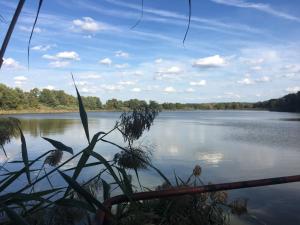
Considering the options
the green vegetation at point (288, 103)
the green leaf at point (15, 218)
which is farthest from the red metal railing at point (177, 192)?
the green vegetation at point (288, 103)

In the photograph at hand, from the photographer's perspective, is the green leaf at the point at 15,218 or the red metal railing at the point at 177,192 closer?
the green leaf at the point at 15,218

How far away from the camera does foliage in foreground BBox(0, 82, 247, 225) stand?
110 cm

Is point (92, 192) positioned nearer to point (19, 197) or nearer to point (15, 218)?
point (19, 197)

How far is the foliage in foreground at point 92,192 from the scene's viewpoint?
1104mm

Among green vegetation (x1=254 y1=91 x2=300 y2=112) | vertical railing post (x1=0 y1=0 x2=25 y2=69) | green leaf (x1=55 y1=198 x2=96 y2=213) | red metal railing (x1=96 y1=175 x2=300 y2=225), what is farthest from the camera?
green vegetation (x1=254 y1=91 x2=300 y2=112)

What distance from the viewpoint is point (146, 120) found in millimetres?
1924

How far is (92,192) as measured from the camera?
4.38 m

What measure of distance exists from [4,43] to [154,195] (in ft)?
2.87

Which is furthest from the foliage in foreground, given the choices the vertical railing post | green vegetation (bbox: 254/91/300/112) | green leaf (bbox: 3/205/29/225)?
green vegetation (bbox: 254/91/300/112)

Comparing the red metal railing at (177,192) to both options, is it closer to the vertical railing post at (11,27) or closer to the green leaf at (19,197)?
the green leaf at (19,197)

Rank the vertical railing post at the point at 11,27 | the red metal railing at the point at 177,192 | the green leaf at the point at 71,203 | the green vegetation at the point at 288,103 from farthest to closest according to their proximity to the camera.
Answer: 1. the green vegetation at the point at 288,103
2. the red metal railing at the point at 177,192
3. the green leaf at the point at 71,203
4. the vertical railing post at the point at 11,27

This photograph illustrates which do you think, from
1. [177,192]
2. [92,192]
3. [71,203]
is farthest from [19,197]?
[92,192]

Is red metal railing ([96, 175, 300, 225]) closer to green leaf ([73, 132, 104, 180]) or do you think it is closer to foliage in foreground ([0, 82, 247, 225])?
foliage in foreground ([0, 82, 247, 225])

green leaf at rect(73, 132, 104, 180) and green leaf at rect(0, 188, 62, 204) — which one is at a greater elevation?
green leaf at rect(73, 132, 104, 180)
